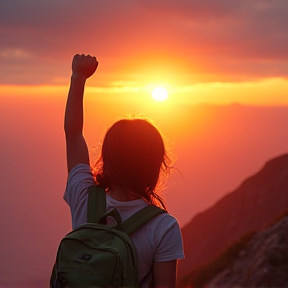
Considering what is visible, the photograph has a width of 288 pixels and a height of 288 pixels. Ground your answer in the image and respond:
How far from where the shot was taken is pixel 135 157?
3941mm

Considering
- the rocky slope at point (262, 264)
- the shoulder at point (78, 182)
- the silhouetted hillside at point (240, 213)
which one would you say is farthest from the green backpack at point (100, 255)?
the silhouetted hillside at point (240, 213)

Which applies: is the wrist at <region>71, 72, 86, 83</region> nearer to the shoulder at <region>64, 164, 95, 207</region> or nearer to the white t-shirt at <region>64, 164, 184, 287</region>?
the shoulder at <region>64, 164, 95, 207</region>

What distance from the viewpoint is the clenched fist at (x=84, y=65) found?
4641 millimetres

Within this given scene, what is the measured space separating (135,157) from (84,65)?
972 millimetres

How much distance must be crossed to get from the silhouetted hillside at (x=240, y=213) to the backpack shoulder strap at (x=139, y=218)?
4670cm

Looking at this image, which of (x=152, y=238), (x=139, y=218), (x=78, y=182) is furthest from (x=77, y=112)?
(x=152, y=238)

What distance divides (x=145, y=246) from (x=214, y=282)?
7926 mm

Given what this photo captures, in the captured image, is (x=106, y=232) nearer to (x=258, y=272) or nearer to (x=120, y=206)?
(x=120, y=206)

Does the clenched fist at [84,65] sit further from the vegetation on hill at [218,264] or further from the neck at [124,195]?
the vegetation on hill at [218,264]

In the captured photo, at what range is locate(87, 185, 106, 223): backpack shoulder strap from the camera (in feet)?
13.0

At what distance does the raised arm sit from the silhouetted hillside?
151ft

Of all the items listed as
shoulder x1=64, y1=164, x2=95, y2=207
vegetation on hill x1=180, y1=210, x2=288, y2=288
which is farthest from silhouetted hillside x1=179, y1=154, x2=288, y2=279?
shoulder x1=64, y1=164, x2=95, y2=207

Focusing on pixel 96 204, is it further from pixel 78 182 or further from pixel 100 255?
pixel 100 255

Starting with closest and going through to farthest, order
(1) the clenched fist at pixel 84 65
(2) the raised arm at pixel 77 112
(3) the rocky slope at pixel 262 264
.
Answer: (2) the raised arm at pixel 77 112 → (1) the clenched fist at pixel 84 65 → (3) the rocky slope at pixel 262 264
